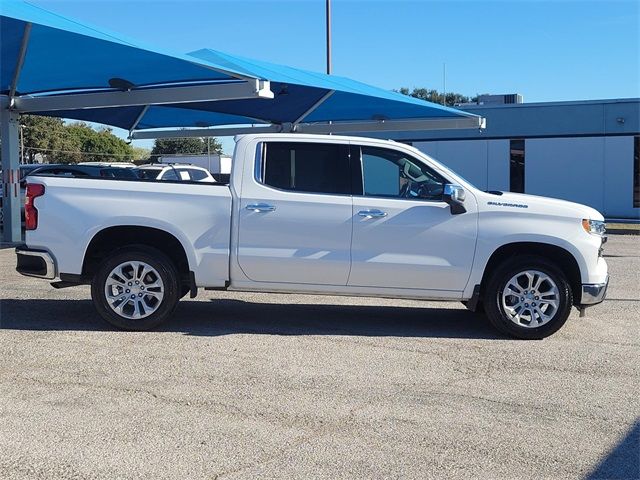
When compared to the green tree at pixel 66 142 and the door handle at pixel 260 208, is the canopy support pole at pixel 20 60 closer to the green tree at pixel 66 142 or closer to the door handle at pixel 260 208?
the door handle at pixel 260 208

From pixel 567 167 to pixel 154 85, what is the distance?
19.9 m

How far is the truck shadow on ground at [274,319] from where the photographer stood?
8148 mm

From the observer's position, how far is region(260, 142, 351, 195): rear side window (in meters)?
8.06

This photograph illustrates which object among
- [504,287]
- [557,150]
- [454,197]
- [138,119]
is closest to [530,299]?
[504,287]

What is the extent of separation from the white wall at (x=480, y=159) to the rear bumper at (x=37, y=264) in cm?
2480

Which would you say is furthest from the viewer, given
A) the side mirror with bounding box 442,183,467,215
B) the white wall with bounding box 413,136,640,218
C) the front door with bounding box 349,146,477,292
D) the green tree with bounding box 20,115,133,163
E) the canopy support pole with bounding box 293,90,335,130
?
the green tree with bounding box 20,115,133,163

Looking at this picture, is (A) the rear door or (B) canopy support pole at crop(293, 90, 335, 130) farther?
(B) canopy support pole at crop(293, 90, 335, 130)

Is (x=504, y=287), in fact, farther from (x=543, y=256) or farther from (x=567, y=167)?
(x=567, y=167)

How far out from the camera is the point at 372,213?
25.8 feet

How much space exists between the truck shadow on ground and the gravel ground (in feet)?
0.12

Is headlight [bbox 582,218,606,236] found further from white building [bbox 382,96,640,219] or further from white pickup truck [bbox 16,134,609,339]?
white building [bbox 382,96,640,219]

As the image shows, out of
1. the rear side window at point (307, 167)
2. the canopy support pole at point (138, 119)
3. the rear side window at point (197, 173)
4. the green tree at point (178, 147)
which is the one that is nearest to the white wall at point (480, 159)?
the canopy support pole at point (138, 119)

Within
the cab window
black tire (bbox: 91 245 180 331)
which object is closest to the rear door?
the cab window

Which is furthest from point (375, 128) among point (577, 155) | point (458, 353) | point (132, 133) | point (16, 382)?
point (16, 382)
